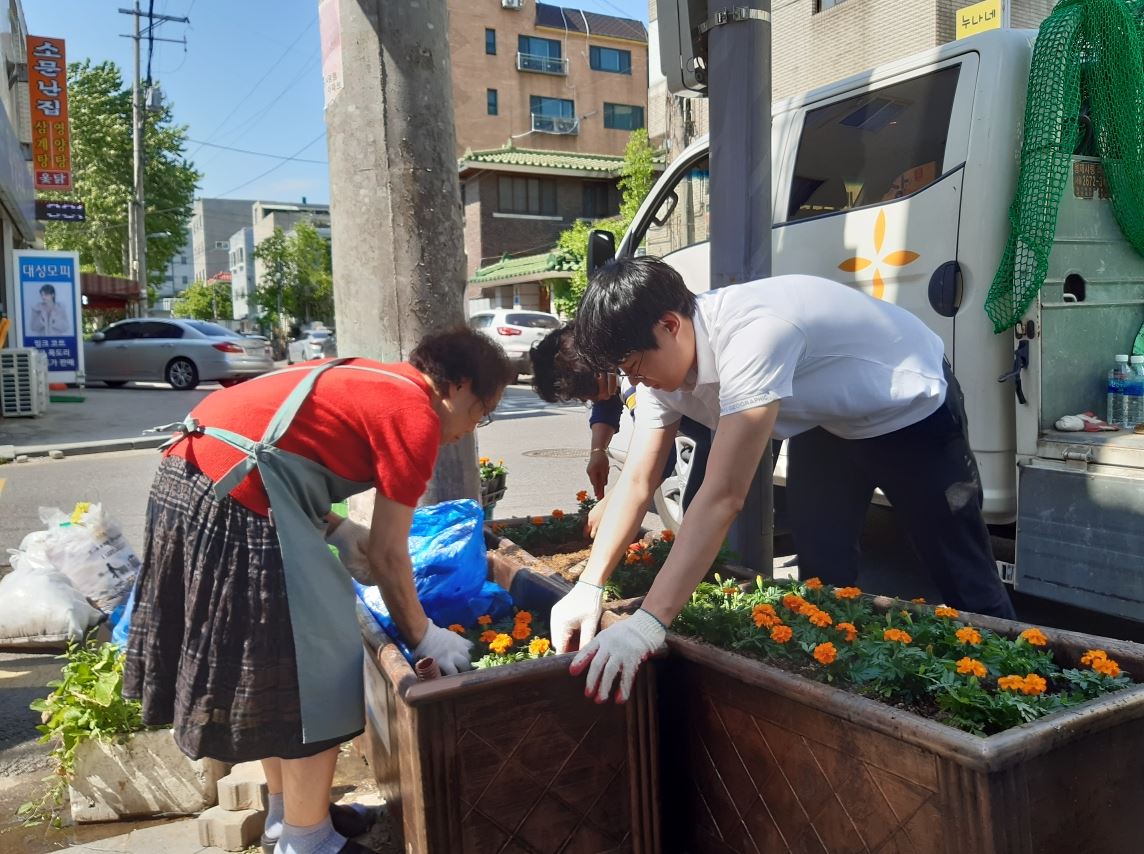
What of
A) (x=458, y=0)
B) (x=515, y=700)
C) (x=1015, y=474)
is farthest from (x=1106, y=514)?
(x=458, y=0)

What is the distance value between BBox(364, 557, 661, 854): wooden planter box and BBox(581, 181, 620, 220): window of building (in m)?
31.5

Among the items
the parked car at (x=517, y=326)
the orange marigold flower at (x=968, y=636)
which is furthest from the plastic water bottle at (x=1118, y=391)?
the parked car at (x=517, y=326)

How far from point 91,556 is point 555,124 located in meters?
39.7

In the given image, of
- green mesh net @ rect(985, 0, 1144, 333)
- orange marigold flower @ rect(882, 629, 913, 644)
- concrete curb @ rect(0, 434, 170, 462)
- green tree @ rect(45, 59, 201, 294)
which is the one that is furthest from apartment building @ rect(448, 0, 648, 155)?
orange marigold flower @ rect(882, 629, 913, 644)

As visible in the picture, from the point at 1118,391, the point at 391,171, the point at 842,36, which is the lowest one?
the point at 1118,391

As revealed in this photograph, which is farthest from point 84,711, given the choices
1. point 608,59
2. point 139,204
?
point 608,59

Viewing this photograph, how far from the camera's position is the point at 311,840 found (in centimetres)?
239

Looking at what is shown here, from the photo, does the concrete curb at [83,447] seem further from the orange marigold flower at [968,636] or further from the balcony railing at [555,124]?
the balcony railing at [555,124]

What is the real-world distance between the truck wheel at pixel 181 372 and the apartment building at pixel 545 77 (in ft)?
71.4

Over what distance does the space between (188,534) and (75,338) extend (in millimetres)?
A: 17344

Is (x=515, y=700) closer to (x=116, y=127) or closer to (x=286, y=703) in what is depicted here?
(x=286, y=703)

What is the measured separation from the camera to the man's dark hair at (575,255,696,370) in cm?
229

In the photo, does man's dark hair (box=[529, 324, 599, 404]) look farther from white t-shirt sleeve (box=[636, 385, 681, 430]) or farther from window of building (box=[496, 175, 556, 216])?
window of building (box=[496, 175, 556, 216])

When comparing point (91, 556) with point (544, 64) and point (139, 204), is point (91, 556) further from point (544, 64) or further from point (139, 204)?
point (544, 64)
